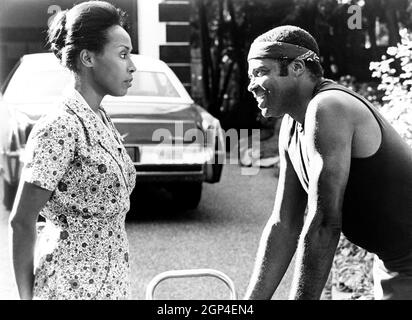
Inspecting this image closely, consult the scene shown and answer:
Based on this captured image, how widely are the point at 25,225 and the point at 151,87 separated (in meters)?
3.15

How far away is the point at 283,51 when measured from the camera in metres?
1.84

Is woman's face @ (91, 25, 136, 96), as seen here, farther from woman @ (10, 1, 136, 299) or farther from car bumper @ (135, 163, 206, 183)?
car bumper @ (135, 163, 206, 183)

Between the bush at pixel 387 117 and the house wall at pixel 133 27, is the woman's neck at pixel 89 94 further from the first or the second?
the bush at pixel 387 117

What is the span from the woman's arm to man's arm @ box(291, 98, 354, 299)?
1.76 ft

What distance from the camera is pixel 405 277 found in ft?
6.19

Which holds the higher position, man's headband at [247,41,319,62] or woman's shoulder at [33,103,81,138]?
man's headband at [247,41,319,62]

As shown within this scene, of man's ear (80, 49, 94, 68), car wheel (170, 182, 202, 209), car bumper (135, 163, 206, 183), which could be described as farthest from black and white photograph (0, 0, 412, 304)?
car wheel (170, 182, 202, 209)

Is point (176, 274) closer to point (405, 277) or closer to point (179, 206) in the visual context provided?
point (405, 277)

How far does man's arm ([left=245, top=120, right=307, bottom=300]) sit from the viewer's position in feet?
6.69

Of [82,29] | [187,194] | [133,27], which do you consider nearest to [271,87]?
[82,29]

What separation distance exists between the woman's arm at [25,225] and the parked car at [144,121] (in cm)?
234

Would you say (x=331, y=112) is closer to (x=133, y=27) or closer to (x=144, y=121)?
(x=133, y=27)

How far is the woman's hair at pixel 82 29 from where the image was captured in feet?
5.68
